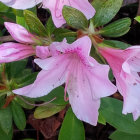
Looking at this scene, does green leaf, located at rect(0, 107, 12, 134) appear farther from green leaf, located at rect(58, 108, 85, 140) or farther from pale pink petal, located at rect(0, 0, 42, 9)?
pale pink petal, located at rect(0, 0, 42, 9)

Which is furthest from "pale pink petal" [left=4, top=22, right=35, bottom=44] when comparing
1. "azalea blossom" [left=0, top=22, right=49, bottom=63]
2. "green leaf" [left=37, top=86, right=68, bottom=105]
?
"green leaf" [left=37, top=86, right=68, bottom=105]

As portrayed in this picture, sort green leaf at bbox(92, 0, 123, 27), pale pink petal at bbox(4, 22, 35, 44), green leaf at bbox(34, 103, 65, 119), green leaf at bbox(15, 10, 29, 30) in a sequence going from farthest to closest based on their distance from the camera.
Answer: green leaf at bbox(34, 103, 65, 119)
green leaf at bbox(15, 10, 29, 30)
green leaf at bbox(92, 0, 123, 27)
pale pink petal at bbox(4, 22, 35, 44)

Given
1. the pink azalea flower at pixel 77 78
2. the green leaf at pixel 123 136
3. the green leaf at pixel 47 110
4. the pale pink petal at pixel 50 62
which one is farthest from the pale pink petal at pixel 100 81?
the green leaf at pixel 123 136

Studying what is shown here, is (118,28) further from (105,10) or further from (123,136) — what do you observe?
(123,136)

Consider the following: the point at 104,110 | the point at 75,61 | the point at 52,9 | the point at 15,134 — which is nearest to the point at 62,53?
the point at 75,61

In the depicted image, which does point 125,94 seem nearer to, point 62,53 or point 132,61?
point 132,61

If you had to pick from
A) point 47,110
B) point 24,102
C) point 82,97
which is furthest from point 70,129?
point 82,97

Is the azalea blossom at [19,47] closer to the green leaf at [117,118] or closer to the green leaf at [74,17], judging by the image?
the green leaf at [74,17]
